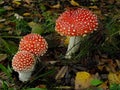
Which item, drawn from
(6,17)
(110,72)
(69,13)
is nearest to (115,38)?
(110,72)

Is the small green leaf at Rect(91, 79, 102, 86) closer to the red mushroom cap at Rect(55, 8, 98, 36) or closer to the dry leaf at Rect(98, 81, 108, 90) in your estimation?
the dry leaf at Rect(98, 81, 108, 90)

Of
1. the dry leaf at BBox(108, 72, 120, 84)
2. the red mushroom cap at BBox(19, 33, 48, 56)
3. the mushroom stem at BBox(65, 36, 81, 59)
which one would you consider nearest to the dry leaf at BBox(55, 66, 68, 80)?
the mushroom stem at BBox(65, 36, 81, 59)

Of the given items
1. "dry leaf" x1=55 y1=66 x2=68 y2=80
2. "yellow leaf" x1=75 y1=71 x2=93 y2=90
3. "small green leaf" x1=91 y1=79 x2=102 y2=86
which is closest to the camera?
"small green leaf" x1=91 y1=79 x2=102 y2=86

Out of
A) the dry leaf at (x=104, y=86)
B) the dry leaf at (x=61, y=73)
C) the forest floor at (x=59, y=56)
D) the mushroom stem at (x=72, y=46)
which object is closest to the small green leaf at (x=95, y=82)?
the forest floor at (x=59, y=56)

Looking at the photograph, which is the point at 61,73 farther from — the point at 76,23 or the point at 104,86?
the point at 76,23

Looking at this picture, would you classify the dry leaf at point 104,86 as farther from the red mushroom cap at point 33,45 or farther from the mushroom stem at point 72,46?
the red mushroom cap at point 33,45

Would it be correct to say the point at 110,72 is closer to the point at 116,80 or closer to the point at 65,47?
the point at 116,80
